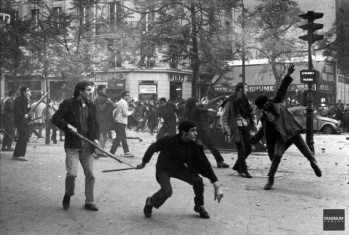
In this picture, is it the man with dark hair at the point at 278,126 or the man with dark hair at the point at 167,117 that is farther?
the man with dark hair at the point at 167,117

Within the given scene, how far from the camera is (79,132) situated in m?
5.10

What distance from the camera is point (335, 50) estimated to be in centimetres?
544

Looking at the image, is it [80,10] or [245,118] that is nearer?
[80,10]

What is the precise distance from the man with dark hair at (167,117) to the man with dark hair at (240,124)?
65 centimetres

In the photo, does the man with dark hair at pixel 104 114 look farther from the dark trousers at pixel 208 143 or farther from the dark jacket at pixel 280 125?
the dark jacket at pixel 280 125

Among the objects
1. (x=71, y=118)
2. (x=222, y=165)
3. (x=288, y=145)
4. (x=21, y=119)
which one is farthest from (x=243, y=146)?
(x=21, y=119)

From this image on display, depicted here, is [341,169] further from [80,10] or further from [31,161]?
[31,161]

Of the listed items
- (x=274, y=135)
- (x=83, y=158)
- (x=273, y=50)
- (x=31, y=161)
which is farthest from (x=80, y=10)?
(x=31, y=161)

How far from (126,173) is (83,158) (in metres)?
1.80

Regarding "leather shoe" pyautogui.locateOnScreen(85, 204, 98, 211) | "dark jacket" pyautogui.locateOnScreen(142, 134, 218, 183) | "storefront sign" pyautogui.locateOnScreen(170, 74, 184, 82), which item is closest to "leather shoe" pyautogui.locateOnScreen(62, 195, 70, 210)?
"leather shoe" pyautogui.locateOnScreen(85, 204, 98, 211)

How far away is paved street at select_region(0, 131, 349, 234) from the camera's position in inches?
175

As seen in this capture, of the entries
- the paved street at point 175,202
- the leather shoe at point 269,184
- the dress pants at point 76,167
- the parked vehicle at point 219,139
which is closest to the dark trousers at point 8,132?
the paved street at point 175,202

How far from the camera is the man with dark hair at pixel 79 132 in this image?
5.06m

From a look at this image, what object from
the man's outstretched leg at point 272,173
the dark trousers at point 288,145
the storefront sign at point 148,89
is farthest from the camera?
the man's outstretched leg at point 272,173
